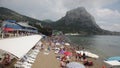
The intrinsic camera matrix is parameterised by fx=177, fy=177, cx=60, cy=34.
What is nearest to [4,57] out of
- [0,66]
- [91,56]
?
[0,66]

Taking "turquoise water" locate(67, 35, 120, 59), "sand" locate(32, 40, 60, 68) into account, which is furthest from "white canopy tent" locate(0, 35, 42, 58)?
"turquoise water" locate(67, 35, 120, 59)

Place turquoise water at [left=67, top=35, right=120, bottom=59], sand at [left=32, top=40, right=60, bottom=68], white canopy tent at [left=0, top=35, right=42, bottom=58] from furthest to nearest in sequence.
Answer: turquoise water at [left=67, top=35, right=120, bottom=59] < sand at [left=32, top=40, right=60, bottom=68] < white canopy tent at [left=0, top=35, right=42, bottom=58]

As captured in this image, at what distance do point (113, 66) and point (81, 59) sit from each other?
7.02 metres

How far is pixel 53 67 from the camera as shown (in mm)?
23703

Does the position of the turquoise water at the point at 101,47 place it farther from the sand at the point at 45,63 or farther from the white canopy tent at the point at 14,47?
the white canopy tent at the point at 14,47

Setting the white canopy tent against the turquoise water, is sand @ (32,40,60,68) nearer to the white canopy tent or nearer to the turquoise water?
the white canopy tent

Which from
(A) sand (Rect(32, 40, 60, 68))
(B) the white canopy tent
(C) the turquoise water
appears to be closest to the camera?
(B) the white canopy tent

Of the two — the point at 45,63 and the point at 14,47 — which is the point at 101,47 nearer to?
the point at 45,63

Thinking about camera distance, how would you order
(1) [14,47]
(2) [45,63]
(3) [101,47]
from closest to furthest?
(1) [14,47] → (2) [45,63] → (3) [101,47]

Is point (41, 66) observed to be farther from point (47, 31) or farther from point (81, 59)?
point (47, 31)

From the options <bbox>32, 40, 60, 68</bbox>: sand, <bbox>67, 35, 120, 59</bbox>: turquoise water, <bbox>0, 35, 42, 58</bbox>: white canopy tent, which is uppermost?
A: <bbox>0, 35, 42, 58</bbox>: white canopy tent

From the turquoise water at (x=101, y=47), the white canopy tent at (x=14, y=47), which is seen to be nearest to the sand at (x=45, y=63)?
the white canopy tent at (x=14, y=47)

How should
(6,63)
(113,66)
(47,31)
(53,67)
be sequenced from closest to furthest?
(6,63)
(53,67)
(113,66)
(47,31)

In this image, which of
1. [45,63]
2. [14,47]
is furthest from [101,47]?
[14,47]
